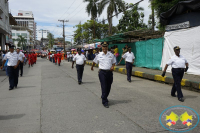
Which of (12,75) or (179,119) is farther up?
(12,75)

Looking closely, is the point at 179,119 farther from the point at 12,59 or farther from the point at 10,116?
the point at 12,59

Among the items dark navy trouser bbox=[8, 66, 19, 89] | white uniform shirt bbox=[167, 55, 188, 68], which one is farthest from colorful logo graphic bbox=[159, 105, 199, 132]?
dark navy trouser bbox=[8, 66, 19, 89]

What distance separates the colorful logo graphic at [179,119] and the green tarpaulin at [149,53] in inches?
349

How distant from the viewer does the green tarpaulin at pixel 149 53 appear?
1397 cm

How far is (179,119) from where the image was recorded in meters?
4.52

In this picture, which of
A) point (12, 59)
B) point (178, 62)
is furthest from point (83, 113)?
point (12, 59)

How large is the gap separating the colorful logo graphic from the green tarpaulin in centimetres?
887

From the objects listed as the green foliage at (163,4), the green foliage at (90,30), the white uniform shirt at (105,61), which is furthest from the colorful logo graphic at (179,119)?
the green foliage at (90,30)

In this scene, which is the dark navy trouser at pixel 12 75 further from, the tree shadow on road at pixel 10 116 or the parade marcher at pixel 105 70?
the parade marcher at pixel 105 70

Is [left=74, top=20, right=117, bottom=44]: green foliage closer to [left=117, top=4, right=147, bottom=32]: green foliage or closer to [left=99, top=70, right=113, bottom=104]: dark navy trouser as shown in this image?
[left=117, top=4, right=147, bottom=32]: green foliage

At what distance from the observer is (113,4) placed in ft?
95.7

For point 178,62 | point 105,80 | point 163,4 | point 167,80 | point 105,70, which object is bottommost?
point 167,80

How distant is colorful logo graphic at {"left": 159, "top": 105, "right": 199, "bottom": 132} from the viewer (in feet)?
13.3

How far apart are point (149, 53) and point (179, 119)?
11.1m
